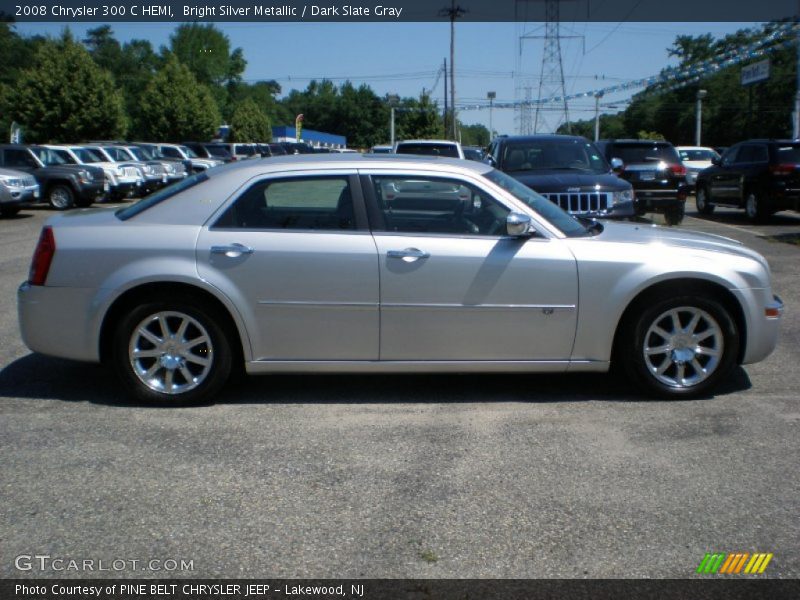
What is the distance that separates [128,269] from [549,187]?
7.03 meters

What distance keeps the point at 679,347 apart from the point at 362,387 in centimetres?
213

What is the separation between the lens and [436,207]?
5.79 meters

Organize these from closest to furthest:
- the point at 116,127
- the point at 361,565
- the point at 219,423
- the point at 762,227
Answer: the point at 361,565 < the point at 219,423 < the point at 762,227 < the point at 116,127

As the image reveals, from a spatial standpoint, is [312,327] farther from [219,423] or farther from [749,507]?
[749,507]

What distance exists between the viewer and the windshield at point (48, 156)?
922 inches

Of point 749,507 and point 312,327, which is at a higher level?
point 312,327

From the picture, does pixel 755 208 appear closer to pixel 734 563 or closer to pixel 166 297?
pixel 166 297

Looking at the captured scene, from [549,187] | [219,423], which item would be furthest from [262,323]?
[549,187]

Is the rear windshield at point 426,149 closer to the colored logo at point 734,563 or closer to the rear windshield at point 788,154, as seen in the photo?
the rear windshield at point 788,154

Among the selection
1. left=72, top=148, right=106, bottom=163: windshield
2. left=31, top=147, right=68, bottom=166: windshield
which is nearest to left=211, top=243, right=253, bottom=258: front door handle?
left=31, top=147, right=68, bottom=166: windshield

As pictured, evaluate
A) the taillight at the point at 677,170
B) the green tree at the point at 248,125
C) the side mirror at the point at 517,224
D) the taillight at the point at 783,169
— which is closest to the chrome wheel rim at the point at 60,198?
the taillight at the point at 677,170

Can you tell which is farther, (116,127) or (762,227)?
(116,127)

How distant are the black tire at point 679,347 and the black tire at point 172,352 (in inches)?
102

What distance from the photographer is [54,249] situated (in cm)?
554
